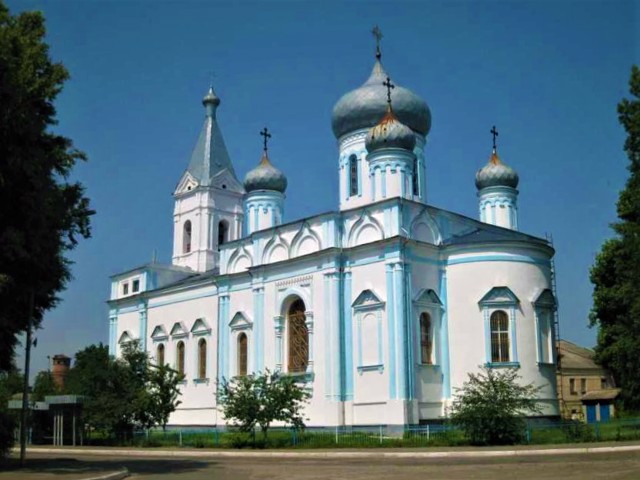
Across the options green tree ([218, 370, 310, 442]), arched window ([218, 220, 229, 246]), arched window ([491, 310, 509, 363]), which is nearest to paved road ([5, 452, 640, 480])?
green tree ([218, 370, 310, 442])

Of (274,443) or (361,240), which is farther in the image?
(361,240)

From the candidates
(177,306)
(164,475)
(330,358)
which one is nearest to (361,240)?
(330,358)

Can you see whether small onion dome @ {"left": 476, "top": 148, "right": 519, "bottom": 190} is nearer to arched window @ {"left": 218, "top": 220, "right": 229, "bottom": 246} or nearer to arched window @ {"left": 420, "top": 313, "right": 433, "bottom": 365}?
arched window @ {"left": 420, "top": 313, "right": 433, "bottom": 365}

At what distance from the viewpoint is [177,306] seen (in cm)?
3591

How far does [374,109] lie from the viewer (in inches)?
1267

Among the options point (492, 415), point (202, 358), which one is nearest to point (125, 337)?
point (202, 358)

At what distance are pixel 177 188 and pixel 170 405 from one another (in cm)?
1627

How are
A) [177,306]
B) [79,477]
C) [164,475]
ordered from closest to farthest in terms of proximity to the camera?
1. [79,477]
2. [164,475]
3. [177,306]

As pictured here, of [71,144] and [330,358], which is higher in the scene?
[71,144]

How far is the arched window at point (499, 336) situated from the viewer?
86.0ft

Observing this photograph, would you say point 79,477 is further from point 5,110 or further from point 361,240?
point 361,240

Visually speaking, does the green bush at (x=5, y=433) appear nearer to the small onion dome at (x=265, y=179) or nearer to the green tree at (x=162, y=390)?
the green tree at (x=162, y=390)

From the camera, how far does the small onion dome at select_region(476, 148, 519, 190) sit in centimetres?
3416

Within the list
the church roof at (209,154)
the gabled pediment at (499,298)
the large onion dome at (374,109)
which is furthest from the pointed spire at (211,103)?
the gabled pediment at (499,298)
